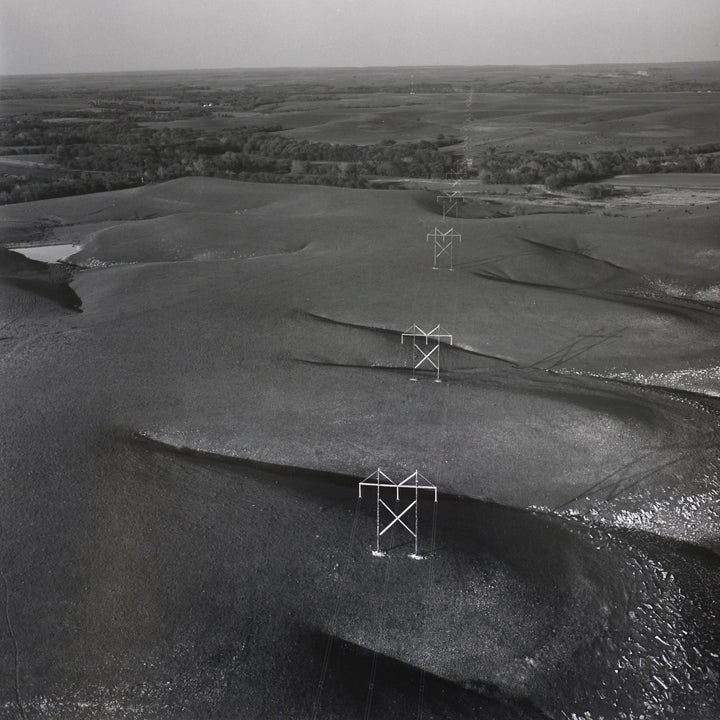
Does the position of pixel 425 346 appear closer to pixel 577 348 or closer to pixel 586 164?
pixel 577 348

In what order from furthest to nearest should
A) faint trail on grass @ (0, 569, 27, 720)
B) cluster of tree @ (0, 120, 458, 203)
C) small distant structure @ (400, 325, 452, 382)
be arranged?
cluster of tree @ (0, 120, 458, 203) < small distant structure @ (400, 325, 452, 382) < faint trail on grass @ (0, 569, 27, 720)

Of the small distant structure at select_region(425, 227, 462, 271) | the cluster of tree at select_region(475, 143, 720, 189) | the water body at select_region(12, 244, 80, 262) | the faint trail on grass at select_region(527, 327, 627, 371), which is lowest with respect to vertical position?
the cluster of tree at select_region(475, 143, 720, 189)

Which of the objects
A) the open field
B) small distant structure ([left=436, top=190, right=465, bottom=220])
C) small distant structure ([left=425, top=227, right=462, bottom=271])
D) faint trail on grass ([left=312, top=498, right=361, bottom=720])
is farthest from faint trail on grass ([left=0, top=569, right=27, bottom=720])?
small distant structure ([left=436, top=190, right=465, bottom=220])

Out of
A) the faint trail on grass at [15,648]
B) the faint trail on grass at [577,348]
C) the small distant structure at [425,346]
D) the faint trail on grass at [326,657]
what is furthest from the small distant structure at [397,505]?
the faint trail on grass at [577,348]

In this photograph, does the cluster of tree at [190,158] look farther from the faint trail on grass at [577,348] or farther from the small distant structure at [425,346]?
the faint trail on grass at [577,348]

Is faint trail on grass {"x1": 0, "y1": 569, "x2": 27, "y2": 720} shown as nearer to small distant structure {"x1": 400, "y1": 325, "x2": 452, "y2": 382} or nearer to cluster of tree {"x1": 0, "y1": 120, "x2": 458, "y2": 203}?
small distant structure {"x1": 400, "y1": 325, "x2": 452, "y2": 382}

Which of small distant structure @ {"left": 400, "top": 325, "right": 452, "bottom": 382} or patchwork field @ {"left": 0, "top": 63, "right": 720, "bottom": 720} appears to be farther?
small distant structure @ {"left": 400, "top": 325, "right": 452, "bottom": 382}

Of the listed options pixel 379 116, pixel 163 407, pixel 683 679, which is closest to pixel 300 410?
pixel 163 407
